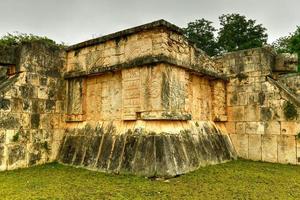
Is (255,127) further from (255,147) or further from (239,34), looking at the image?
(239,34)

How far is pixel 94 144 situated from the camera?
630 cm

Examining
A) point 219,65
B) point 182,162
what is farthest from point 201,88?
point 182,162

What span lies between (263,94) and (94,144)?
4876 mm

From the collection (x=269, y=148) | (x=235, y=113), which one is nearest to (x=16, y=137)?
(x=235, y=113)

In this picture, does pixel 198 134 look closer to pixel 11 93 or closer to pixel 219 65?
pixel 219 65

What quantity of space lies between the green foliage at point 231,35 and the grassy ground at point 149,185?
957 inches

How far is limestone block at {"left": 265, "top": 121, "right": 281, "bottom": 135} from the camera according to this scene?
288 inches

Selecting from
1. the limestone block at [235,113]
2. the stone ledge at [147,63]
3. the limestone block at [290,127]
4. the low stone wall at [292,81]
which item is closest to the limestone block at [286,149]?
the limestone block at [290,127]

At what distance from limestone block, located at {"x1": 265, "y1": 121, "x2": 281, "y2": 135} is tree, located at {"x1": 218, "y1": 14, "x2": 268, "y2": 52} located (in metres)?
22.4

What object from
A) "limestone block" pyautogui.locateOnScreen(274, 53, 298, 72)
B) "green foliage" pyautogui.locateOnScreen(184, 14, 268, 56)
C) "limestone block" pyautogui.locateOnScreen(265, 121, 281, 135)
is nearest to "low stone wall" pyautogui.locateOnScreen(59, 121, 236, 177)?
"limestone block" pyautogui.locateOnScreen(265, 121, 281, 135)

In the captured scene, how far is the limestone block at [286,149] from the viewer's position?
7.02 metres

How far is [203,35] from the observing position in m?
33.0

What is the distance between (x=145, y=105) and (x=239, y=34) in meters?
27.3

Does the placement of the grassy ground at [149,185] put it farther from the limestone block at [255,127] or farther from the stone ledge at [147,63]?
the stone ledge at [147,63]
